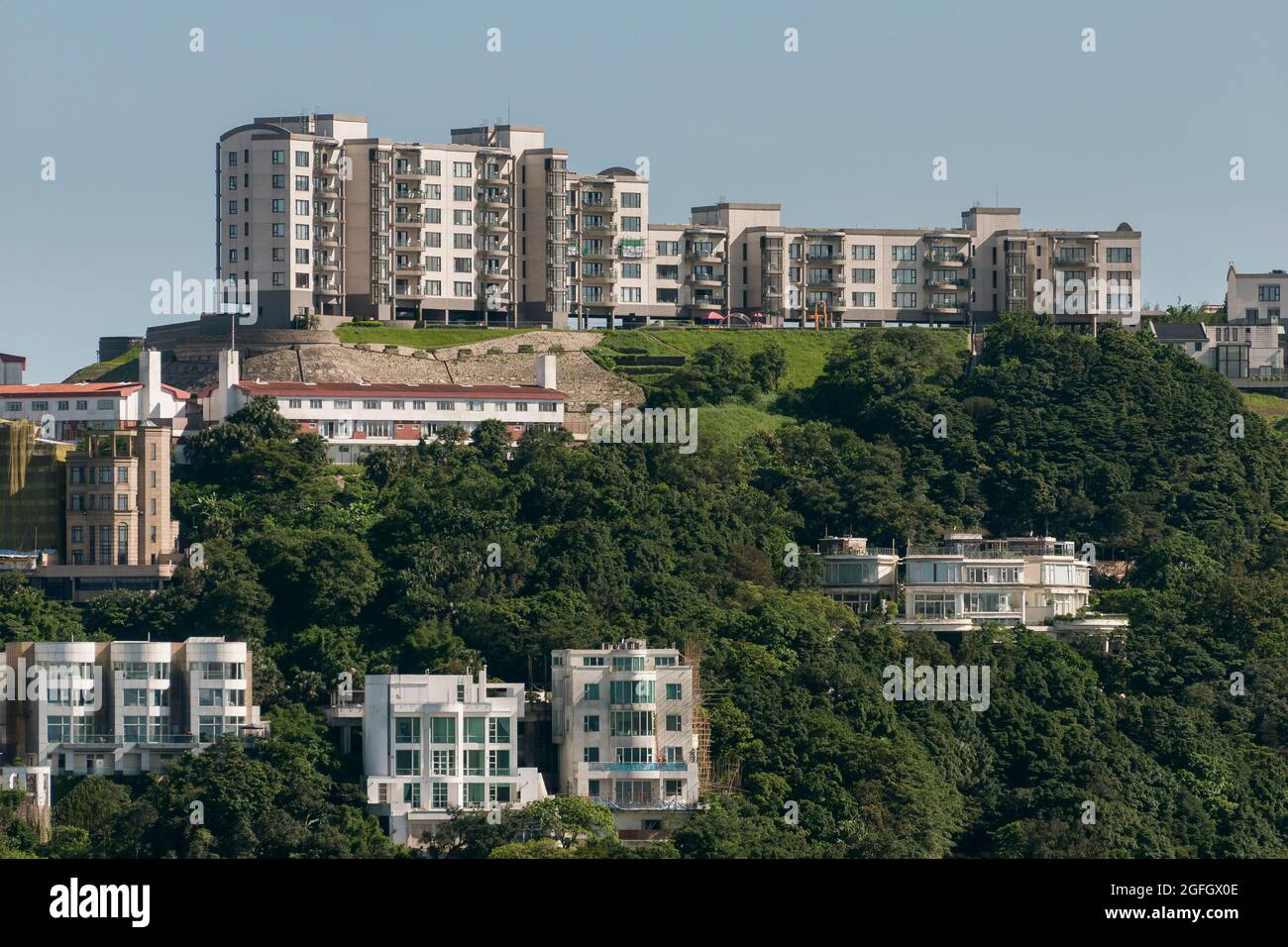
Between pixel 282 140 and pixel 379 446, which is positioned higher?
pixel 282 140

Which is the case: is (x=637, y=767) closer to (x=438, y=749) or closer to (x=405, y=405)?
(x=438, y=749)

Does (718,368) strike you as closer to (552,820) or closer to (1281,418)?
(1281,418)

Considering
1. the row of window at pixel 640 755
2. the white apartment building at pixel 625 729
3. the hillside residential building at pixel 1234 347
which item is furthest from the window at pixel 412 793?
the hillside residential building at pixel 1234 347

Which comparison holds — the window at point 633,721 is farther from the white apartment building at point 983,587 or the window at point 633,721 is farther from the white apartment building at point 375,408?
the white apartment building at point 375,408

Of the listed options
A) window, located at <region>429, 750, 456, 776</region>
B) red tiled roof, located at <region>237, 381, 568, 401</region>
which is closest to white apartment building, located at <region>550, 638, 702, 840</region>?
window, located at <region>429, 750, 456, 776</region>

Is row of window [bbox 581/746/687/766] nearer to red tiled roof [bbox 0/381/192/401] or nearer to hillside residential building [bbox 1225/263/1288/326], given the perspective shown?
red tiled roof [bbox 0/381/192/401]
